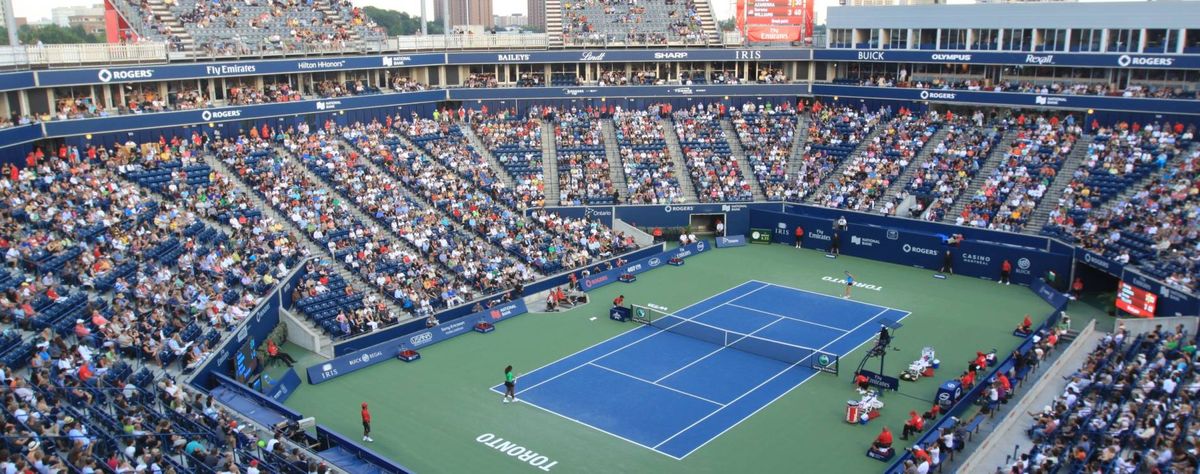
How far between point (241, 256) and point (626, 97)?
30300 millimetres

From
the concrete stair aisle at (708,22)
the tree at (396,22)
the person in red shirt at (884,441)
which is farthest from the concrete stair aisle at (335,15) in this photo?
the tree at (396,22)

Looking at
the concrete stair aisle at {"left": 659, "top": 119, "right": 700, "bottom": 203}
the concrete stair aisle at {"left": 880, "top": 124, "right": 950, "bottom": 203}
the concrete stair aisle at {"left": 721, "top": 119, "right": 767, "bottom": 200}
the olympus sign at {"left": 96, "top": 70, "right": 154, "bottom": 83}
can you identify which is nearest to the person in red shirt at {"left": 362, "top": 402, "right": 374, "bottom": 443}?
the olympus sign at {"left": 96, "top": 70, "right": 154, "bottom": 83}

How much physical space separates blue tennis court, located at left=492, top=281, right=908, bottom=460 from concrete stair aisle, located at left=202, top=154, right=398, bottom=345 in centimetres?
768

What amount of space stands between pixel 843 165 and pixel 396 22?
359 feet

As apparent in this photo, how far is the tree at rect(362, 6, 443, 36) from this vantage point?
144950 mm

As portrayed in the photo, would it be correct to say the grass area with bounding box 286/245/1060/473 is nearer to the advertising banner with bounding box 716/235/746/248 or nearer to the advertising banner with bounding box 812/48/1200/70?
the advertising banner with bounding box 716/235/746/248

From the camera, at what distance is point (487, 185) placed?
50625 millimetres

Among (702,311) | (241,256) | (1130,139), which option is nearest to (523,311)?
(702,311)

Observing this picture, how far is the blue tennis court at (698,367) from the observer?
29.4 meters

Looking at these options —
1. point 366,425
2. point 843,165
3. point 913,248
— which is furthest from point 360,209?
point 843,165

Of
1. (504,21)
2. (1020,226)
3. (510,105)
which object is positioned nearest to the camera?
(1020,226)

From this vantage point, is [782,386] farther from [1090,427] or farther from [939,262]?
[939,262]

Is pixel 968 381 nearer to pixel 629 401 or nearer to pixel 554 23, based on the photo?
pixel 629 401

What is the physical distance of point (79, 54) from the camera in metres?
43.8
